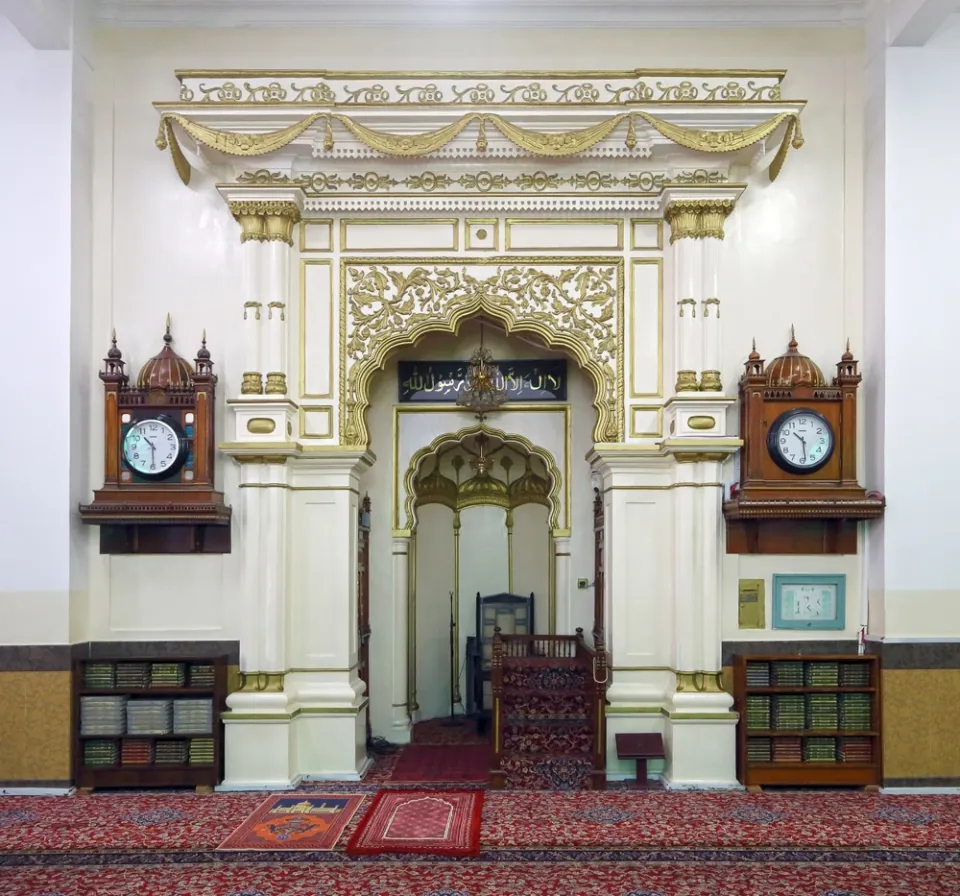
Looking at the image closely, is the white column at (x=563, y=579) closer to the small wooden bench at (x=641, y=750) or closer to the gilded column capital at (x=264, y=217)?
the small wooden bench at (x=641, y=750)

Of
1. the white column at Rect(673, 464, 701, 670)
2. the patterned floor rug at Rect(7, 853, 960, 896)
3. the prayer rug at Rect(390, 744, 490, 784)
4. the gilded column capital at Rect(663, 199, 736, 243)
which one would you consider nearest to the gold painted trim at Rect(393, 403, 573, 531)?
the white column at Rect(673, 464, 701, 670)

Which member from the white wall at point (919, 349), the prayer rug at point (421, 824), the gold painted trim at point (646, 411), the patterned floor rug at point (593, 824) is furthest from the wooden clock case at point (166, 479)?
the white wall at point (919, 349)

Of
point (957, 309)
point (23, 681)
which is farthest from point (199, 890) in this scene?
point (957, 309)

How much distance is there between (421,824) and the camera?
562cm

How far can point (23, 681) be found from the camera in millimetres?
6328

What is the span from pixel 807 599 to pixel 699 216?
2.44 metres

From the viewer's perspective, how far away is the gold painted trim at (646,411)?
6789 millimetres

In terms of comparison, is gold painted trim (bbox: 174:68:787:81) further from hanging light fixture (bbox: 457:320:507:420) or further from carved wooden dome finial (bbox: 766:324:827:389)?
hanging light fixture (bbox: 457:320:507:420)

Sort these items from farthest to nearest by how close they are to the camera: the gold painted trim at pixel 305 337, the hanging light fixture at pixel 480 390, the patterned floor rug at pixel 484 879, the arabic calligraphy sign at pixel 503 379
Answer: the arabic calligraphy sign at pixel 503 379 < the hanging light fixture at pixel 480 390 < the gold painted trim at pixel 305 337 < the patterned floor rug at pixel 484 879

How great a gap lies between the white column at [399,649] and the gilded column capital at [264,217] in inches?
94.5

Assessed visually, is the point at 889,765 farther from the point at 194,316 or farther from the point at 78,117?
the point at 78,117

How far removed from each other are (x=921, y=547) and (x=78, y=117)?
5663 mm

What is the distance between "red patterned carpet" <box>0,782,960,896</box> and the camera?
15.8 feet

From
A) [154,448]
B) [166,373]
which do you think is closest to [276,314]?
[166,373]
